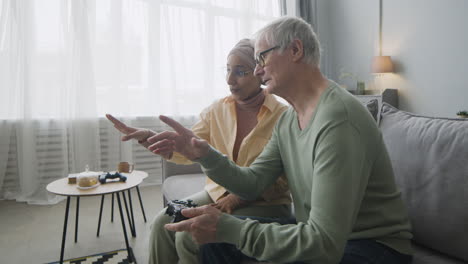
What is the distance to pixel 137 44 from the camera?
3230 mm

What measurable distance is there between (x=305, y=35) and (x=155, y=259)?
0.96 m

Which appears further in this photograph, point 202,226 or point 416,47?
point 416,47

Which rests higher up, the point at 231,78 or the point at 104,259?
the point at 231,78

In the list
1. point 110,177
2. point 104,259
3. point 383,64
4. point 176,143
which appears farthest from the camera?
point 383,64

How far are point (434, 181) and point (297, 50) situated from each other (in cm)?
58

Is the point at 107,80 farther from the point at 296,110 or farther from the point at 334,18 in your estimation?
the point at 334,18

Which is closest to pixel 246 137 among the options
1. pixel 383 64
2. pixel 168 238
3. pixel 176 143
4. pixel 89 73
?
pixel 176 143

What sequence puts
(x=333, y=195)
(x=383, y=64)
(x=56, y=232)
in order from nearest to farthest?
(x=333, y=195), (x=56, y=232), (x=383, y=64)

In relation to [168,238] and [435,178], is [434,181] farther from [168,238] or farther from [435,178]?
[168,238]

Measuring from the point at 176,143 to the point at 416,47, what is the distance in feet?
10.4

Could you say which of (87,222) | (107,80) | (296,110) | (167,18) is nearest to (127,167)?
(87,222)

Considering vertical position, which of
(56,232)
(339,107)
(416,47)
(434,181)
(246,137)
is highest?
(416,47)

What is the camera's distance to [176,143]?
3.50ft

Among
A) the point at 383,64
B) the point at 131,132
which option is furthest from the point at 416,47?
the point at 131,132
